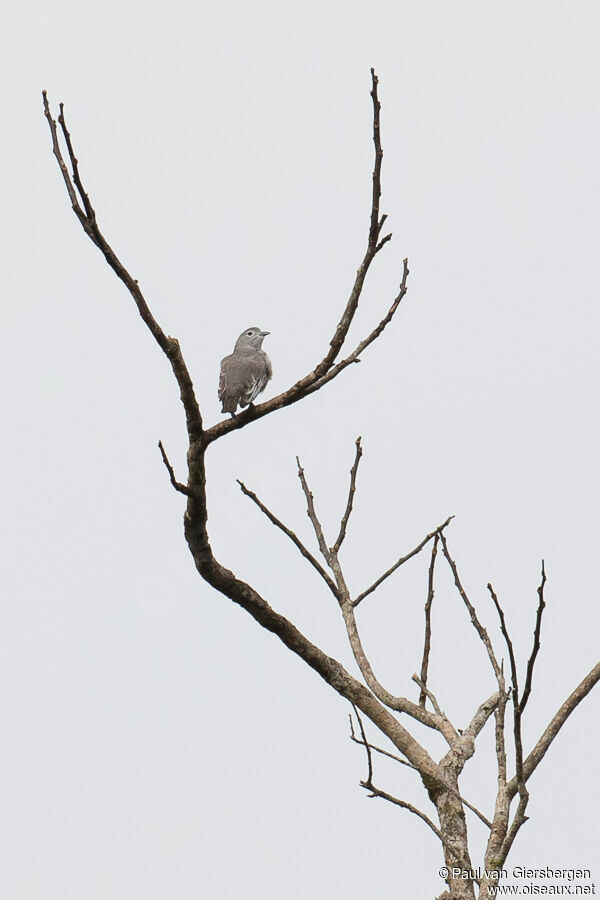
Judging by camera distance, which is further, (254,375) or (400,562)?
(254,375)

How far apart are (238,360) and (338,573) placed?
2936mm

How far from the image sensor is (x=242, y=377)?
28.8 feet

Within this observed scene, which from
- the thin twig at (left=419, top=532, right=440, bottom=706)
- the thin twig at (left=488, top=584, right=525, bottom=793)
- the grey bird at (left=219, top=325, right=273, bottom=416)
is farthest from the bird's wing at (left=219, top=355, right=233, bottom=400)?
the thin twig at (left=488, top=584, right=525, bottom=793)

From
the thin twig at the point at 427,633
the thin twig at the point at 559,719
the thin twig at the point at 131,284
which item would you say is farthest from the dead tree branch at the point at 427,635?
the thin twig at the point at 131,284

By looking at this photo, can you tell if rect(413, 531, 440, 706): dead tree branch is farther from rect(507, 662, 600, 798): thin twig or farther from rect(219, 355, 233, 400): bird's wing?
rect(219, 355, 233, 400): bird's wing

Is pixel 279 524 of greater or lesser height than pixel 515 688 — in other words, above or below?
above

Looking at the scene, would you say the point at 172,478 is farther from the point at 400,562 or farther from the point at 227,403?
the point at 227,403

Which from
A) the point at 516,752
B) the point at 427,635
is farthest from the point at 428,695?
the point at 516,752

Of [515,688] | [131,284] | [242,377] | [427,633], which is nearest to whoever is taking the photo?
[515,688]

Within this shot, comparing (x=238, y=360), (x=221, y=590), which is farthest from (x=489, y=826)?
(x=238, y=360)

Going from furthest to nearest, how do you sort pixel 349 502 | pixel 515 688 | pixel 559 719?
pixel 349 502, pixel 559 719, pixel 515 688

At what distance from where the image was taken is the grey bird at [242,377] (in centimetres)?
862

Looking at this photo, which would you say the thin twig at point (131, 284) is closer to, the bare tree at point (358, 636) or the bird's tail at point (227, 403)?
the bare tree at point (358, 636)

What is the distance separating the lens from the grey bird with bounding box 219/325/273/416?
28.3 ft
